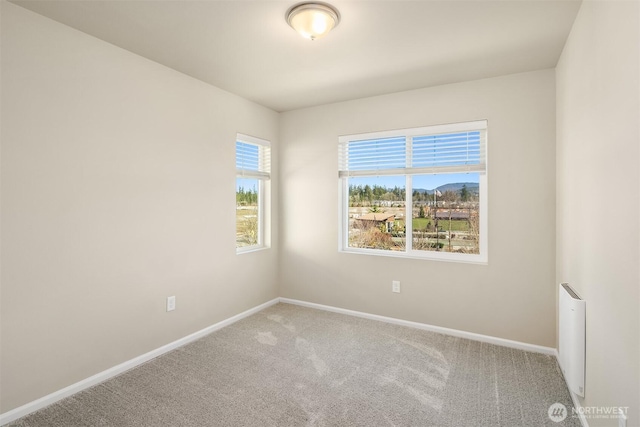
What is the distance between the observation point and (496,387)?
2389 mm

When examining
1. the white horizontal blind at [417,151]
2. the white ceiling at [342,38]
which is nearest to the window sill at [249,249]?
the white horizontal blind at [417,151]

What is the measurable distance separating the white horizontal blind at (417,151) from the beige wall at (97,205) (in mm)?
1540

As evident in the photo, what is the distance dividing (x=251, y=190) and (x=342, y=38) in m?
2.19

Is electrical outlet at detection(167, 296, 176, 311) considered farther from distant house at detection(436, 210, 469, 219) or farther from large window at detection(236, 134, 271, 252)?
distant house at detection(436, 210, 469, 219)

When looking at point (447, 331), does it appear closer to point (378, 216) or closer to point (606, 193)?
point (378, 216)

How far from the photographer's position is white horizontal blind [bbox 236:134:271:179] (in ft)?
12.5

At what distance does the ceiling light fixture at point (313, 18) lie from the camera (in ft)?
6.58

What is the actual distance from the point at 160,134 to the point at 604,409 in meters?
3.49

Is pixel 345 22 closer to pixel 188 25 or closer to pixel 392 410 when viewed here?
pixel 188 25

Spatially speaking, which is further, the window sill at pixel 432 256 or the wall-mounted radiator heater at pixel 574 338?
the window sill at pixel 432 256

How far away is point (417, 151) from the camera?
11.7 feet

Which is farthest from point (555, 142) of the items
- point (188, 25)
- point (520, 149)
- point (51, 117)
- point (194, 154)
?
point (51, 117)

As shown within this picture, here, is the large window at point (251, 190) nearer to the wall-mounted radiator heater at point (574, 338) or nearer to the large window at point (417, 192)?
the large window at point (417, 192)

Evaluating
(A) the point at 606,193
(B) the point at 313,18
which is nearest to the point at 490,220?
(A) the point at 606,193
